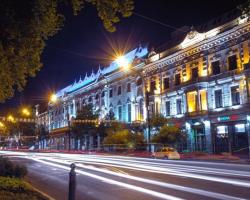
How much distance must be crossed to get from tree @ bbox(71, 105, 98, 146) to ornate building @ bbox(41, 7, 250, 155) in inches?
191

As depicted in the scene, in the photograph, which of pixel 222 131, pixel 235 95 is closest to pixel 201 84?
pixel 235 95

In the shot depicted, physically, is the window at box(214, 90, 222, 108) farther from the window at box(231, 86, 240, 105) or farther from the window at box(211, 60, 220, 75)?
the window at box(211, 60, 220, 75)

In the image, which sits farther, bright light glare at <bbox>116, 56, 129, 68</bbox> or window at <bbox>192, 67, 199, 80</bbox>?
bright light glare at <bbox>116, 56, 129, 68</bbox>

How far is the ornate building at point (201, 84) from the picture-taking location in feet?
127

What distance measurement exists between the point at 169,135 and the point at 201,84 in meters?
6.82

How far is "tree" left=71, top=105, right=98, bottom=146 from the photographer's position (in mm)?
60844

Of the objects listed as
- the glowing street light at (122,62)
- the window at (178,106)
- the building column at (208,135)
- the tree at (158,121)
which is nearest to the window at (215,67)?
the building column at (208,135)

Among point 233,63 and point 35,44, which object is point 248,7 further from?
point 233,63

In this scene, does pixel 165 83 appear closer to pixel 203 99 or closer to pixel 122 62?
pixel 203 99

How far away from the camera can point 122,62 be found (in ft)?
203

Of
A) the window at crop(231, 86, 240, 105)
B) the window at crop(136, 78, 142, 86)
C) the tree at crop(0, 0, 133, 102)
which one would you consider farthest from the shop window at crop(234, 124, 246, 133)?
the tree at crop(0, 0, 133, 102)

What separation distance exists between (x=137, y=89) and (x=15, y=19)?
1886 inches

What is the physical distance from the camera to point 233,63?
131 feet

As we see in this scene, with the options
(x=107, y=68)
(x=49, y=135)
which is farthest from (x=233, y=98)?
(x=49, y=135)
